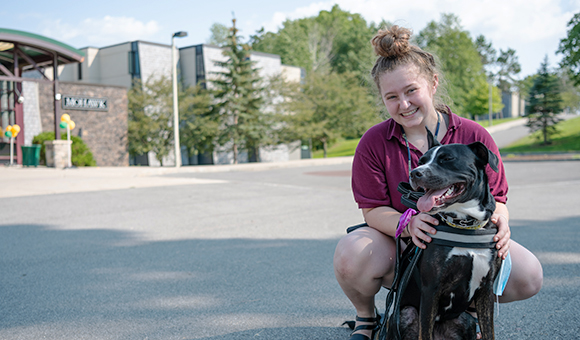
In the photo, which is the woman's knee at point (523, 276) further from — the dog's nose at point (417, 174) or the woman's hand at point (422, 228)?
the dog's nose at point (417, 174)

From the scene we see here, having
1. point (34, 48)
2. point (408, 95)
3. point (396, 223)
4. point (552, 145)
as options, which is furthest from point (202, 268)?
point (552, 145)

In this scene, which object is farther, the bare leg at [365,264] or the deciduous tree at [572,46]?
the deciduous tree at [572,46]

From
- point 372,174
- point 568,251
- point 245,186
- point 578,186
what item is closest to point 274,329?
point 372,174

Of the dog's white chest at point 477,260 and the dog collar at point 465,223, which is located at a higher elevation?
the dog collar at point 465,223

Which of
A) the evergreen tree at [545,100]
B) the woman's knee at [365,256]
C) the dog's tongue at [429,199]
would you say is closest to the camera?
the dog's tongue at [429,199]

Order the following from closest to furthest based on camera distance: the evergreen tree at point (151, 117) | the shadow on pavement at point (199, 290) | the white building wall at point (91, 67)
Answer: the shadow on pavement at point (199, 290), the evergreen tree at point (151, 117), the white building wall at point (91, 67)

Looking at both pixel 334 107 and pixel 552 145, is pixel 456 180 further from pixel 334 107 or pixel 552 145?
pixel 334 107

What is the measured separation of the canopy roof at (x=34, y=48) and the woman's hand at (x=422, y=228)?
21.9 m

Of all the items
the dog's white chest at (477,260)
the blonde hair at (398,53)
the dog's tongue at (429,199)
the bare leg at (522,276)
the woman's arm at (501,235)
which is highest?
the blonde hair at (398,53)

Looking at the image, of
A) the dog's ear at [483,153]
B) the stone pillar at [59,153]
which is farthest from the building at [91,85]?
the dog's ear at [483,153]

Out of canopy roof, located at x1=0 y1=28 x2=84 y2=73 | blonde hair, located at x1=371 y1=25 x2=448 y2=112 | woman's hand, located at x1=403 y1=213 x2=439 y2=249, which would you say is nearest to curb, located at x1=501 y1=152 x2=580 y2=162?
blonde hair, located at x1=371 y1=25 x2=448 y2=112

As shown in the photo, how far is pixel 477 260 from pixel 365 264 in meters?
0.66

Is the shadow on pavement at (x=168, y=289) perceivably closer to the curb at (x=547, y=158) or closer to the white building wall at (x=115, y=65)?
the curb at (x=547, y=158)

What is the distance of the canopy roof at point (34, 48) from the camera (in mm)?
19375
